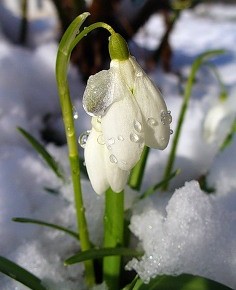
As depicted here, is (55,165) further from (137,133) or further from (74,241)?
(137,133)

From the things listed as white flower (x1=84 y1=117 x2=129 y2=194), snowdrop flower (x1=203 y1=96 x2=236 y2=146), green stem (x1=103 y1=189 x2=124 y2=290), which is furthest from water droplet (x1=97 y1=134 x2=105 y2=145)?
snowdrop flower (x1=203 y1=96 x2=236 y2=146)

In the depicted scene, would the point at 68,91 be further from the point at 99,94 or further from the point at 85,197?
the point at 85,197

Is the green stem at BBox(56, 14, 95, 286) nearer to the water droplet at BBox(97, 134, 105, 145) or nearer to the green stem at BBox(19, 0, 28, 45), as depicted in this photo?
the water droplet at BBox(97, 134, 105, 145)

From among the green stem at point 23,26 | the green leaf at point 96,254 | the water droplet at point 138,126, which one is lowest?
the green stem at point 23,26

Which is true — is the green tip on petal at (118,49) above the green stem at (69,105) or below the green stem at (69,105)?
above

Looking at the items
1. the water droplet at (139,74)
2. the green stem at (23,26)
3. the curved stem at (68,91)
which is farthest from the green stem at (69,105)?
the green stem at (23,26)

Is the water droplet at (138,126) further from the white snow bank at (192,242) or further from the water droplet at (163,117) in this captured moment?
the white snow bank at (192,242)

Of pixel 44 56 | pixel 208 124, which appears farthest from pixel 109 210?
pixel 44 56

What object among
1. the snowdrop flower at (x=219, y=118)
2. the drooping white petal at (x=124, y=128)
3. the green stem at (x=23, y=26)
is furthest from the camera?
the green stem at (x=23, y=26)
